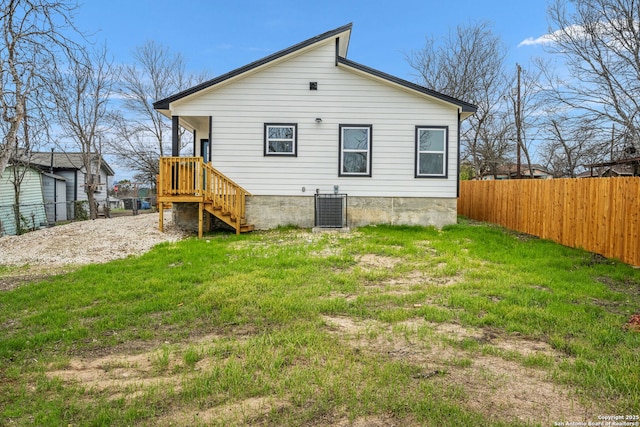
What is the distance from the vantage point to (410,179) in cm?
1168

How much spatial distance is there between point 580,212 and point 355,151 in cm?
601

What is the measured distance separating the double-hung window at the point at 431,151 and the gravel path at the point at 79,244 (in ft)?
24.3

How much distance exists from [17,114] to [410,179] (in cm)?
953

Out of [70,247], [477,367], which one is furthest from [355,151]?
[477,367]

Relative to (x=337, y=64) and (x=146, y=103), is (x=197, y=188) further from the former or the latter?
(x=146, y=103)

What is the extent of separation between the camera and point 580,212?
8758 millimetres

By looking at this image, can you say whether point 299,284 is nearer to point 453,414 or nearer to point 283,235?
point 453,414

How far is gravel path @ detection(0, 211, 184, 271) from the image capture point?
26.0 feet

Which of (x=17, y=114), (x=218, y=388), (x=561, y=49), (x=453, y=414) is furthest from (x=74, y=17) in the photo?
(x=561, y=49)

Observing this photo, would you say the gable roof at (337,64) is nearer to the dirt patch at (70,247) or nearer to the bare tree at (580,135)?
the bare tree at (580,135)

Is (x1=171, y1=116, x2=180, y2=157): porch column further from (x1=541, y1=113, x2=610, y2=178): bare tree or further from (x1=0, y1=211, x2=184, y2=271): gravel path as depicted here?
(x1=541, y1=113, x2=610, y2=178): bare tree

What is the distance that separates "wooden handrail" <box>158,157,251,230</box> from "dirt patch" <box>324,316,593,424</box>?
7042 mm

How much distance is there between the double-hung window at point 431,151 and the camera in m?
11.6

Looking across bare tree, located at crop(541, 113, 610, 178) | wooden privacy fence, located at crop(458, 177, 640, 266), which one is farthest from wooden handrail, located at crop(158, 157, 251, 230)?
bare tree, located at crop(541, 113, 610, 178)
